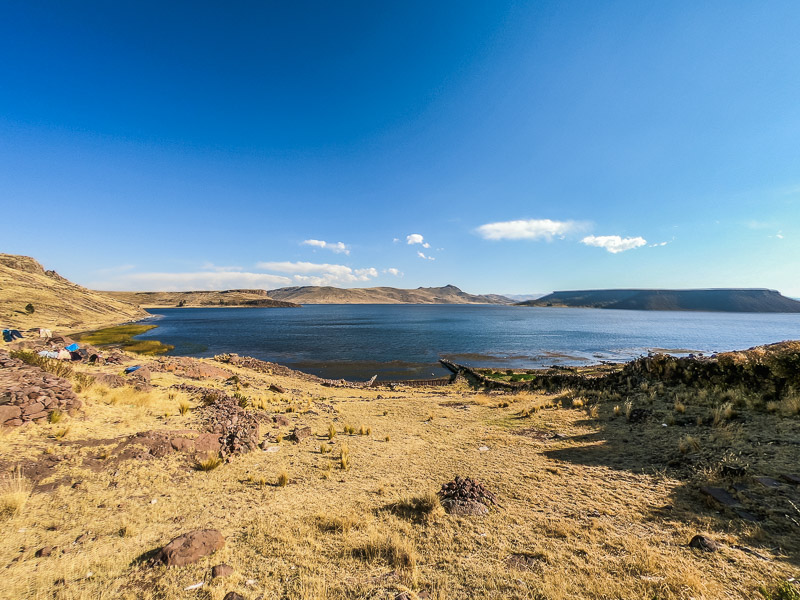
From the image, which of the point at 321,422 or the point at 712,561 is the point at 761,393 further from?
the point at 321,422

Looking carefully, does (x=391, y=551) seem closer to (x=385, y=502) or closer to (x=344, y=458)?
(x=385, y=502)

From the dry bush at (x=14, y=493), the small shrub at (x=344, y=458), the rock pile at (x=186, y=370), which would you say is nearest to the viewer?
the dry bush at (x=14, y=493)

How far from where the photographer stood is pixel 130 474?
8.23 meters

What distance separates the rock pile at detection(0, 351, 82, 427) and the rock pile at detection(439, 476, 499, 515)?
12.6 meters

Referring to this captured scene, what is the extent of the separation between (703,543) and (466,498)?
14.1 feet

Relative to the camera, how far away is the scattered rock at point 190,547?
5281 mm

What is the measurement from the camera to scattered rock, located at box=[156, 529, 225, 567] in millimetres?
5281

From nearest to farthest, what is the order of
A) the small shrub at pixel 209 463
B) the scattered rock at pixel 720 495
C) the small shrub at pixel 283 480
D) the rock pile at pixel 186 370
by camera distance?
the scattered rock at pixel 720 495, the small shrub at pixel 283 480, the small shrub at pixel 209 463, the rock pile at pixel 186 370

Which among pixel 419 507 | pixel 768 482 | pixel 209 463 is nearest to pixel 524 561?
pixel 419 507

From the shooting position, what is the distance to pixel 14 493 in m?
6.41

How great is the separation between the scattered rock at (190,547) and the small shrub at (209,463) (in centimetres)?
351

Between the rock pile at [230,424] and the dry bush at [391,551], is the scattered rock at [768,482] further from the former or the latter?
the rock pile at [230,424]

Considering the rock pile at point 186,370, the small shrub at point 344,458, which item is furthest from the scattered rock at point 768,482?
the rock pile at point 186,370

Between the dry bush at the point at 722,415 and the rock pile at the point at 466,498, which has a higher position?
the dry bush at the point at 722,415
